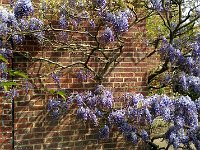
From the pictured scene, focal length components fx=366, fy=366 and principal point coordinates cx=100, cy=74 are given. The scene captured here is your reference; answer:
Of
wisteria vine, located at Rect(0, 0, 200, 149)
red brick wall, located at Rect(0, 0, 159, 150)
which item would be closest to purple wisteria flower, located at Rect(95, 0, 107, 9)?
wisteria vine, located at Rect(0, 0, 200, 149)

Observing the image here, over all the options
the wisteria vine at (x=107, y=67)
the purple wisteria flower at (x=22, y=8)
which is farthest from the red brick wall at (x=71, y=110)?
the purple wisteria flower at (x=22, y=8)

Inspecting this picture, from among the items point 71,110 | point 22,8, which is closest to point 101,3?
point 22,8

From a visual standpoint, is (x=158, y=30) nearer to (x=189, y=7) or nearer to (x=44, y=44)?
(x=189, y=7)

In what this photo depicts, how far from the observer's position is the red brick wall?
435 cm

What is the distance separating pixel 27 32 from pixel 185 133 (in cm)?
232

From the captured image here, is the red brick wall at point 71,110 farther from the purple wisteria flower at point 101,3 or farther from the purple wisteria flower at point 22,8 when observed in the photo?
the purple wisteria flower at point 101,3

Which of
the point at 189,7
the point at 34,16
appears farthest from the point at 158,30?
the point at 34,16

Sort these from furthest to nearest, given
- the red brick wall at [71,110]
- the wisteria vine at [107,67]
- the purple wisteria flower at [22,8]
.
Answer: the red brick wall at [71,110]
the wisteria vine at [107,67]
the purple wisteria flower at [22,8]

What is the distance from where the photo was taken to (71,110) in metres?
4.66

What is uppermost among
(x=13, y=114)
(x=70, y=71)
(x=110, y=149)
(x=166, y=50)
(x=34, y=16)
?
(x=34, y=16)

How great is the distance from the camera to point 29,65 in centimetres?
444

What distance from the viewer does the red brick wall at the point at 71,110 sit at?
14.3 feet

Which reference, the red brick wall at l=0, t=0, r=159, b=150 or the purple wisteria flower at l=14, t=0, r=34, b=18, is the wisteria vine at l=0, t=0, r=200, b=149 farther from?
the red brick wall at l=0, t=0, r=159, b=150

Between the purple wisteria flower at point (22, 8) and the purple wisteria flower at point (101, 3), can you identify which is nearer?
the purple wisteria flower at point (22, 8)
